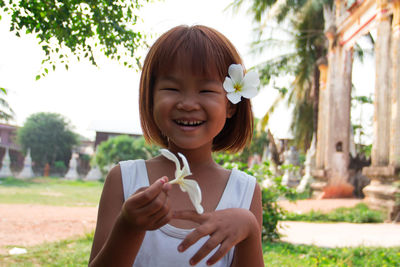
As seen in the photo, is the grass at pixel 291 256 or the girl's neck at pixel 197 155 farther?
the grass at pixel 291 256

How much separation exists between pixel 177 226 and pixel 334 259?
11.6 ft

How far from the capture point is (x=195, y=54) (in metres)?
1.17

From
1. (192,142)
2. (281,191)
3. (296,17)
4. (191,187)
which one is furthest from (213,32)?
(296,17)

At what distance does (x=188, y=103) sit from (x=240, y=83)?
0.18 metres

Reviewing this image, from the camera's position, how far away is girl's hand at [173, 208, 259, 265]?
2.79ft

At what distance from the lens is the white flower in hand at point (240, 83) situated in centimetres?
116

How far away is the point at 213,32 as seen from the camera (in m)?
1.27

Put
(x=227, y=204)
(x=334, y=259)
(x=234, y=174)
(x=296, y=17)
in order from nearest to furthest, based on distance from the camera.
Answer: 1. (x=227, y=204)
2. (x=234, y=174)
3. (x=334, y=259)
4. (x=296, y=17)

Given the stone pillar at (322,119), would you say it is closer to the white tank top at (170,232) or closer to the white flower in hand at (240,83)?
the white tank top at (170,232)

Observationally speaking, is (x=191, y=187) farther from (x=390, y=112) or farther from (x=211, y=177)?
(x=390, y=112)

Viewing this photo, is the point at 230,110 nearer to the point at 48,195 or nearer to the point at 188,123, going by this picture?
the point at 188,123

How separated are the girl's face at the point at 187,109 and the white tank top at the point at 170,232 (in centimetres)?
22

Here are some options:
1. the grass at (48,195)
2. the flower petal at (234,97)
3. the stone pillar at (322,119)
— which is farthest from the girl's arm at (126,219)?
the stone pillar at (322,119)

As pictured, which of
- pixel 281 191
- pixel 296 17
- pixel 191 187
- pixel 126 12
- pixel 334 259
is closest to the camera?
pixel 191 187
